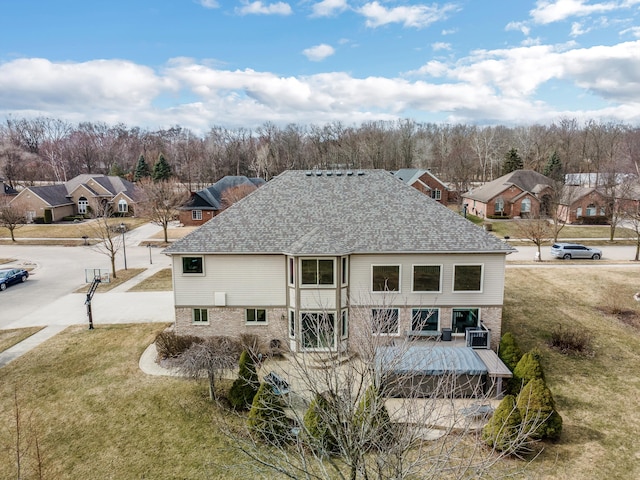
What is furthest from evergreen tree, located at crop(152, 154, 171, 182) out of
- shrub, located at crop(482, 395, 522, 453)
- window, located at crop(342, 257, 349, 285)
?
shrub, located at crop(482, 395, 522, 453)

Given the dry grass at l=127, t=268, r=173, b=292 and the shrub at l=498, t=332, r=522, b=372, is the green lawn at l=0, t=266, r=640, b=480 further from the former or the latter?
the dry grass at l=127, t=268, r=173, b=292

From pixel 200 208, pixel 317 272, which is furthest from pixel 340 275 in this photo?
pixel 200 208

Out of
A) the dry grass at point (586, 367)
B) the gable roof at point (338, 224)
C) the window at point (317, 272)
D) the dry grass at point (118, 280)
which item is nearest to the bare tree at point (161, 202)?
the dry grass at point (118, 280)

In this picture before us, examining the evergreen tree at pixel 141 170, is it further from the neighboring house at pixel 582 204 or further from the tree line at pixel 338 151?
the neighboring house at pixel 582 204

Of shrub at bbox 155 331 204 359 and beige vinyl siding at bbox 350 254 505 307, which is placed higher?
beige vinyl siding at bbox 350 254 505 307

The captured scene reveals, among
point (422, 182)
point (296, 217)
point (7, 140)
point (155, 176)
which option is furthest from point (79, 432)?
point (7, 140)

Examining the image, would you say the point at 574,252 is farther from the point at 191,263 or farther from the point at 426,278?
the point at 191,263

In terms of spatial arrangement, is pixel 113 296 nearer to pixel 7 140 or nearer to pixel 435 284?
pixel 435 284
